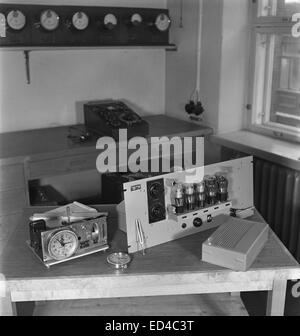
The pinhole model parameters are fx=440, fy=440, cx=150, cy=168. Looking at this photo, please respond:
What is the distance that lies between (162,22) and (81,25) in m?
0.61

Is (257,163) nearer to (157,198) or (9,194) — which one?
(157,198)

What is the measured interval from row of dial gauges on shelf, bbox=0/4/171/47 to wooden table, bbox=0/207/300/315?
1.76 metres

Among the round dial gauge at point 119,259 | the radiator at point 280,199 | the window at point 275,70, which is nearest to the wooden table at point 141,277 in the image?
the round dial gauge at point 119,259

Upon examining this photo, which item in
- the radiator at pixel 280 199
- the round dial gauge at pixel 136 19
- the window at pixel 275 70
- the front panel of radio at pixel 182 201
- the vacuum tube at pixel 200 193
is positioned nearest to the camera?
the front panel of radio at pixel 182 201

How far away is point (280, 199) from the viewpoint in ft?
8.36

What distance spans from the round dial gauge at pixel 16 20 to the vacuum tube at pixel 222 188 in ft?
5.92

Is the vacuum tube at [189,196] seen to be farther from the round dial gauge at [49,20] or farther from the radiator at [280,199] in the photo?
the round dial gauge at [49,20]

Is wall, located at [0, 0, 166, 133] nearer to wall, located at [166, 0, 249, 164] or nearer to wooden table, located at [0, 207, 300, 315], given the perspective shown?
wall, located at [166, 0, 249, 164]

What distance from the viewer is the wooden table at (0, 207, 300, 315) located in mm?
1454

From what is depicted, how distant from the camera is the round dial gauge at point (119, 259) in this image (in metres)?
1.50

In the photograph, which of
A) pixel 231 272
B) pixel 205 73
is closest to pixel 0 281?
pixel 231 272

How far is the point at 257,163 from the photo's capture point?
268 centimetres

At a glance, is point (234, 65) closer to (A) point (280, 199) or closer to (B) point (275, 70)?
(B) point (275, 70)

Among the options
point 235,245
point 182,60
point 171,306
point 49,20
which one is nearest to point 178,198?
point 235,245
